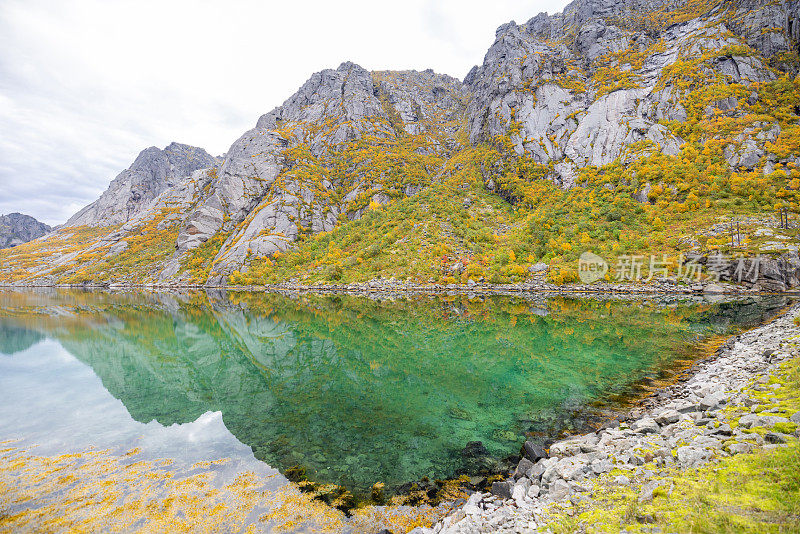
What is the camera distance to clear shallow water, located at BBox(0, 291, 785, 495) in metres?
10.7

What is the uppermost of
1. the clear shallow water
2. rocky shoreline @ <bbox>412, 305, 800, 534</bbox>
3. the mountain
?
the mountain

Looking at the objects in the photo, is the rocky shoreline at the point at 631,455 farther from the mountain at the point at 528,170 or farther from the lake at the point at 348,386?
the mountain at the point at 528,170

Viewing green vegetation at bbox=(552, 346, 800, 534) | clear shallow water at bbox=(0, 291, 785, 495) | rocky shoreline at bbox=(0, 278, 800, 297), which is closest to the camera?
green vegetation at bbox=(552, 346, 800, 534)

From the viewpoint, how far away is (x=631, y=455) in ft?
21.6

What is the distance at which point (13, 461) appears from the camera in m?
10.0

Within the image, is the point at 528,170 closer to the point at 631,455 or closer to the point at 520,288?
the point at 520,288

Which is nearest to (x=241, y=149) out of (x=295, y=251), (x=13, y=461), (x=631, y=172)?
(x=295, y=251)

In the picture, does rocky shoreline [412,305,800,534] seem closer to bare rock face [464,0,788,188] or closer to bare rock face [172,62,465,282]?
bare rock face [464,0,788,188]

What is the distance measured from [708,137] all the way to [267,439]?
9559 cm

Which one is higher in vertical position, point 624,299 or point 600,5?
point 600,5

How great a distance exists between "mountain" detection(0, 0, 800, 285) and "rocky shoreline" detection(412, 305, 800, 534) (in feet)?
167

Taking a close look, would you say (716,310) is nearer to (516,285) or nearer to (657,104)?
(516,285)

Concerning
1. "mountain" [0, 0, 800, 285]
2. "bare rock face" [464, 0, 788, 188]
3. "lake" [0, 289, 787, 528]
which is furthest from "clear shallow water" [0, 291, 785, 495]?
"bare rock face" [464, 0, 788, 188]

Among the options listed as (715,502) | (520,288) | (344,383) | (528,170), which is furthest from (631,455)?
(528,170)
